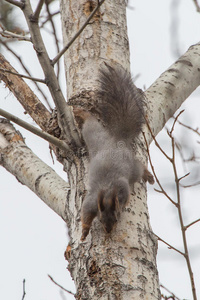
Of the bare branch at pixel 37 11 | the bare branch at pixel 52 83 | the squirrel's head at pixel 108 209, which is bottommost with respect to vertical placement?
the squirrel's head at pixel 108 209

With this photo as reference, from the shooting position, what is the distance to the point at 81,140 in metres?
2.10

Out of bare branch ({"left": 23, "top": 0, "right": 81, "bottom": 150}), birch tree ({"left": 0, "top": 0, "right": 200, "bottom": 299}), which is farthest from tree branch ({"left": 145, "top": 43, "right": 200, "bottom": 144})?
bare branch ({"left": 23, "top": 0, "right": 81, "bottom": 150})

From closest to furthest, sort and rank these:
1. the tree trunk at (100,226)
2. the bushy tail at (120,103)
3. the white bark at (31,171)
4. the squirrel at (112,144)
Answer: the tree trunk at (100,226)
the squirrel at (112,144)
the white bark at (31,171)
the bushy tail at (120,103)

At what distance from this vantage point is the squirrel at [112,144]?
2051 millimetres

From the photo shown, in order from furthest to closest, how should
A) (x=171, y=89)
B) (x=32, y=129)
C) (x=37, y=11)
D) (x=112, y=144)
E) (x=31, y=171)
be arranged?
(x=171, y=89) < (x=112, y=144) < (x=31, y=171) < (x=32, y=129) < (x=37, y=11)

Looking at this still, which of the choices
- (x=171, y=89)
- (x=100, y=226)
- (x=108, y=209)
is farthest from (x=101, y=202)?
(x=171, y=89)

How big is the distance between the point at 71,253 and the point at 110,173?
0.67m

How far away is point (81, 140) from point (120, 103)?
0.64m

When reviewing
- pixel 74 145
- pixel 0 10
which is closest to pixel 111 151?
pixel 74 145

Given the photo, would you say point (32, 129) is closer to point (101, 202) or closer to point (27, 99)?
point (101, 202)

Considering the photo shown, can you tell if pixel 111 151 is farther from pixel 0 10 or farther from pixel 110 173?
pixel 0 10

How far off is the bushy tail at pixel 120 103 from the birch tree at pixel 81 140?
0.06 meters

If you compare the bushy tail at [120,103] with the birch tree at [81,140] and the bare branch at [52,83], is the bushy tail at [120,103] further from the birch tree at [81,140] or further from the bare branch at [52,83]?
the bare branch at [52,83]

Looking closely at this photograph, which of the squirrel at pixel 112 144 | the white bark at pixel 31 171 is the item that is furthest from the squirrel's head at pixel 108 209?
the white bark at pixel 31 171
